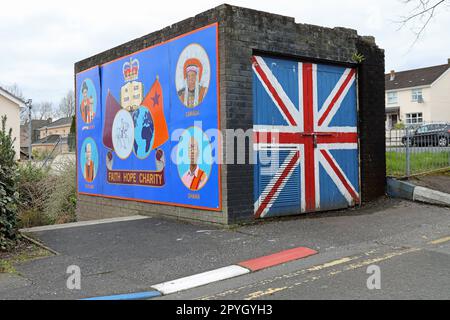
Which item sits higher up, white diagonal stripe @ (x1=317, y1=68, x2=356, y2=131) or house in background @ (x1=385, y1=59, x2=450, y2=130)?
house in background @ (x1=385, y1=59, x2=450, y2=130)

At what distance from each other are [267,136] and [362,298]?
498cm

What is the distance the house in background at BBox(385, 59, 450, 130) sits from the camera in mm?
47344

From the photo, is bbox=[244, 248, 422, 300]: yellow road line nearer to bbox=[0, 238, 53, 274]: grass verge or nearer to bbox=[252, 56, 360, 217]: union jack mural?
bbox=[252, 56, 360, 217]: union jack mural

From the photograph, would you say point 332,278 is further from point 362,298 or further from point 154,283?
point 154,283

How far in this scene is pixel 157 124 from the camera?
34.8 feet

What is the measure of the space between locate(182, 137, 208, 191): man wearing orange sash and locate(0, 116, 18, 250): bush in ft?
11.0

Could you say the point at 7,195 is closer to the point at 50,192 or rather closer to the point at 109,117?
the point at 109,117

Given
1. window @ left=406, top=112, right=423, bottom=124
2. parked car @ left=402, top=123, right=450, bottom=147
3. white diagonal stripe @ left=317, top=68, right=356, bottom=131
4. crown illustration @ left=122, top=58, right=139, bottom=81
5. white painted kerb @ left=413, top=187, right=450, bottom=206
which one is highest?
window @ left=406, top=112, right=423, bottom=124

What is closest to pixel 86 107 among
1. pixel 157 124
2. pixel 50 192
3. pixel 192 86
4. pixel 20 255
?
pixel 157 124

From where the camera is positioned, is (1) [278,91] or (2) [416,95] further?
(2) [416,95]

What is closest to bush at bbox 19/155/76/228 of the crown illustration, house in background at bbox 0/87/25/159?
the crown illustration

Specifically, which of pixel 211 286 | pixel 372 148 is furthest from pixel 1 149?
pixel 372 148

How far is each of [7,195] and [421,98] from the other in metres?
47.1

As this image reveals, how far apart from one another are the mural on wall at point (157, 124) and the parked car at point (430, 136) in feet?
20.6
